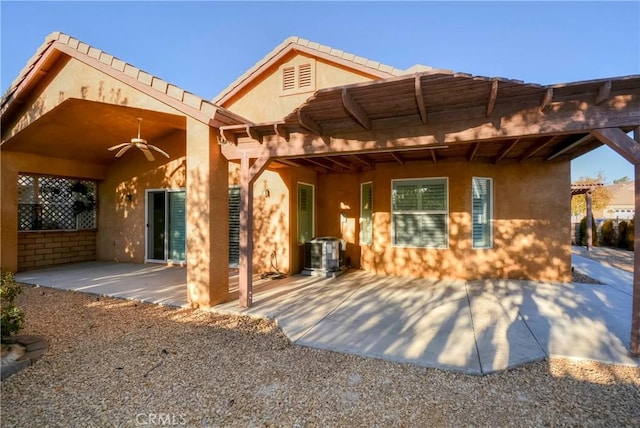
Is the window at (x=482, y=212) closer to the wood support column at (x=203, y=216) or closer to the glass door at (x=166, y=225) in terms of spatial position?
the wood support column at (x=203, y=216)

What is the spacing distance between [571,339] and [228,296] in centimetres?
517

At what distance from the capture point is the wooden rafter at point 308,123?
4.26 meters

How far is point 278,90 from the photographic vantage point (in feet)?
29.6

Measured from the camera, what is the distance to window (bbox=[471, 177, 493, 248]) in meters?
7.41

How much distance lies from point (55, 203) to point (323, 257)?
8250mm

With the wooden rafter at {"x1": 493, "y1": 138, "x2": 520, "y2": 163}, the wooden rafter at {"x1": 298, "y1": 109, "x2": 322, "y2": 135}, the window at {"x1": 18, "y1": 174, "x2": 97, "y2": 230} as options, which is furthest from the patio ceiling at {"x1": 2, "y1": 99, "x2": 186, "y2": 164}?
the wooden rafter at {"x1": 493, "y1": 138, "x2": 520, "y2": 163}

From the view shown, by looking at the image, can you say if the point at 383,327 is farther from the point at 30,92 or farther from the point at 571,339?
the point at 30,92

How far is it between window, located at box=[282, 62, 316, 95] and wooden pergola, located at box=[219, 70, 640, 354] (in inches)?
160

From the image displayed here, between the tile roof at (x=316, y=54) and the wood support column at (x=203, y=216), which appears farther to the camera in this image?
the tile roof at (x=316, y=54)

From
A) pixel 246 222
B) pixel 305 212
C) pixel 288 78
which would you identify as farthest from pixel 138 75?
pixel 305 212

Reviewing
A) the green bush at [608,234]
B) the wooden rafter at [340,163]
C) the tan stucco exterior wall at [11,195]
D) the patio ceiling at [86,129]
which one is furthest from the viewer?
the green bush at [608,234]

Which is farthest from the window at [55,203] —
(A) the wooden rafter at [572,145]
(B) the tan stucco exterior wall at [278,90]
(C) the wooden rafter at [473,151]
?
(A) the wooden rafter at [572,145]

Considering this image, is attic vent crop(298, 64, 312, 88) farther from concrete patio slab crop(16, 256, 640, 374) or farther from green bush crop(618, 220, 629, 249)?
green bush crop(618, 220, 629, 249)
